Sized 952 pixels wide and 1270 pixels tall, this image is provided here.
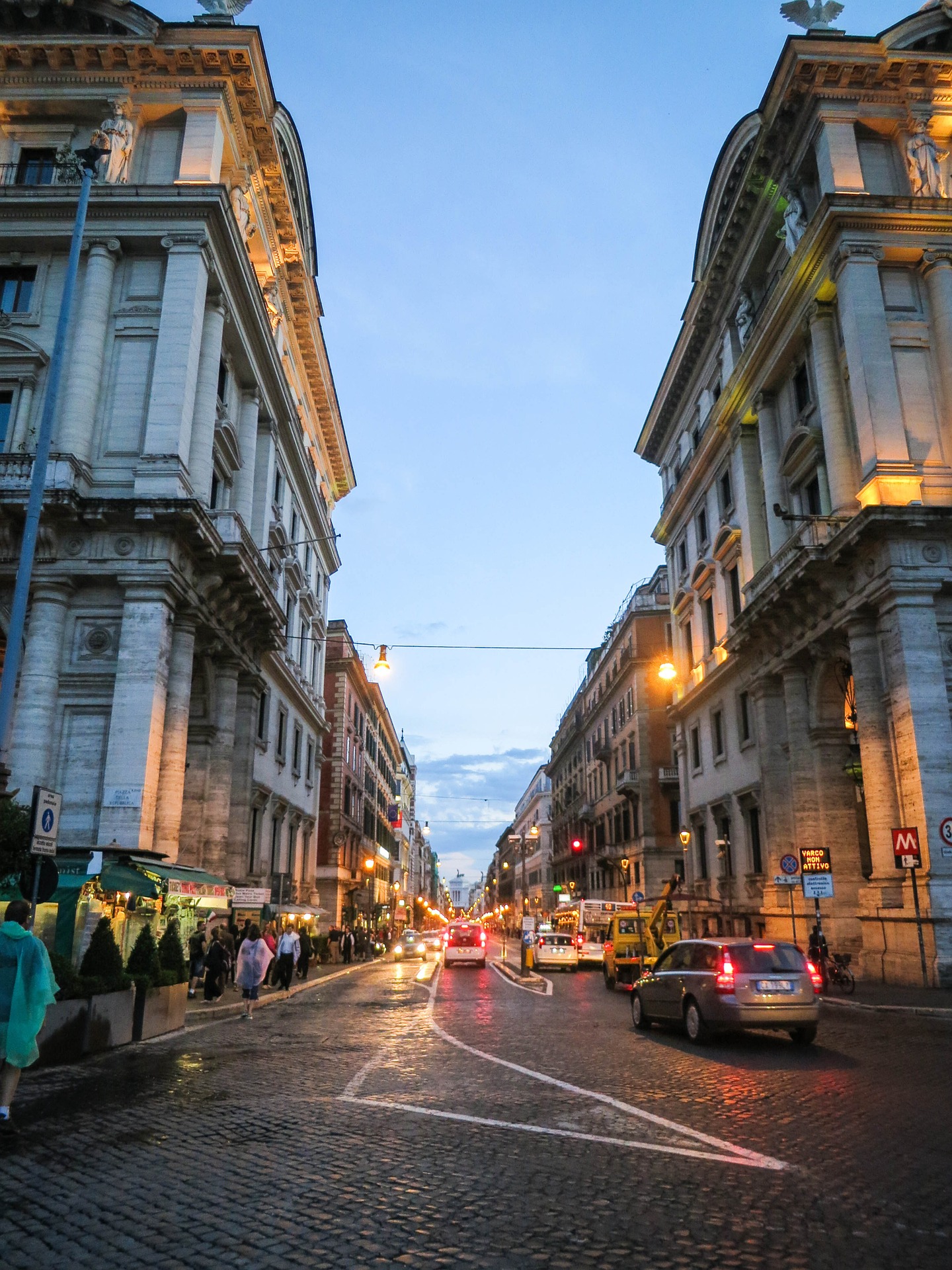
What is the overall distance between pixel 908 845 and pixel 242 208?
90.3ft

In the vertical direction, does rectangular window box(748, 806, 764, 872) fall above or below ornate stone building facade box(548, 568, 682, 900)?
below

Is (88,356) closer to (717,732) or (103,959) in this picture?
(103,959)

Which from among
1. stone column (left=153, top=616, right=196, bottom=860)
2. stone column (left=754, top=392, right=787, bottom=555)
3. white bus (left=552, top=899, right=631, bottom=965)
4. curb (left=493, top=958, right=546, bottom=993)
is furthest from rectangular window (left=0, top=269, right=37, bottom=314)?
white bus (left=552, top=899, right=631, bottom=965)

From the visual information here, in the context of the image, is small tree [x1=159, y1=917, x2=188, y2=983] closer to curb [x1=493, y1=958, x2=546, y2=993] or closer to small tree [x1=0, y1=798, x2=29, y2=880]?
small tree [x1=0, y1=798, x2=29, y2=880]

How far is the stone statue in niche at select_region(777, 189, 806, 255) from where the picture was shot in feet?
102

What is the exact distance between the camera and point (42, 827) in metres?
11.1

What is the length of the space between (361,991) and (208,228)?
21746 mm

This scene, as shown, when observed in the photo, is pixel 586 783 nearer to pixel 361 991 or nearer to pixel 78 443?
pixel 361 991

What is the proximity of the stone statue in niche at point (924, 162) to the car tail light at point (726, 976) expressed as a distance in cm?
2460

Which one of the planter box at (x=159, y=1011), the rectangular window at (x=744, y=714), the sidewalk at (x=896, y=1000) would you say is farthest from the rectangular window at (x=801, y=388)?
the planter box at (x=159, y=1011)

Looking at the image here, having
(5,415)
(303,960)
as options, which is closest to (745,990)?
(303,960)

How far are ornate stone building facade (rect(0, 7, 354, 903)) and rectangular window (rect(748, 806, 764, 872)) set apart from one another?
729 inches

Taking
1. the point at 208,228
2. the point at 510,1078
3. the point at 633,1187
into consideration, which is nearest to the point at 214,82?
the point at 208,228

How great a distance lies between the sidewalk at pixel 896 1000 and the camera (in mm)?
17438
